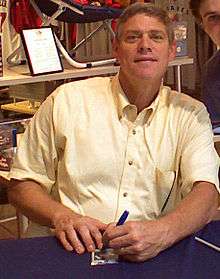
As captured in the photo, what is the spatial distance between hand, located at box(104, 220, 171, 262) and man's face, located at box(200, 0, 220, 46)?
0.70m

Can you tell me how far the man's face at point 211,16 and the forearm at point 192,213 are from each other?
1.54 ft

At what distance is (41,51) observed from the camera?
288 centimetres

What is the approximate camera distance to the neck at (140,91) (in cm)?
173

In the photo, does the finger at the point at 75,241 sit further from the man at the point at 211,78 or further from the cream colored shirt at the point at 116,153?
the man at the point at 211,78

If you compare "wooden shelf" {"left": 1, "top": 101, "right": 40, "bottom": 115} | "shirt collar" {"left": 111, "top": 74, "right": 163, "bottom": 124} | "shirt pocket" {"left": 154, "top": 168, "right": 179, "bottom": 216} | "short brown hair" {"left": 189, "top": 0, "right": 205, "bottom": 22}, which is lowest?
"wooden shelf" {"left": 1, "top": 101, "right": 40, "bottom": 115}

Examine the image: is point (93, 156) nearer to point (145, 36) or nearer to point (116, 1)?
point (145, 36)

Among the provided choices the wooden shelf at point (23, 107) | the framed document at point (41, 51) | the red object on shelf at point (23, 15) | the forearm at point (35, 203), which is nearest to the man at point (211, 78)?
the forearm at point (35, 203)

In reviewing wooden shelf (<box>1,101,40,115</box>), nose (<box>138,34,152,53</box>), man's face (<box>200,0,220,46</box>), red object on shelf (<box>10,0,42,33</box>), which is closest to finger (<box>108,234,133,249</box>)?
nose (<box>138,34,152,53</box>)

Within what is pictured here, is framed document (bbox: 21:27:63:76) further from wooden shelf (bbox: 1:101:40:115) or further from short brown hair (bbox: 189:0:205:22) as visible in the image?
short brown hair (bbox: 189:0:205:22)

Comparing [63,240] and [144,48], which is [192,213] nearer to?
[63,240]

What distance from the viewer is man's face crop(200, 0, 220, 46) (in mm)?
1695

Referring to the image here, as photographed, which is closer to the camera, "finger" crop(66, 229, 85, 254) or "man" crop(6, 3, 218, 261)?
"finger" crop(66, 229, 85, 254)

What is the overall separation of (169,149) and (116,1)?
1.92 metres

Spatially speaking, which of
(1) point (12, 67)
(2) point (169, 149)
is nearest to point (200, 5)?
(2) point (169, 149)
